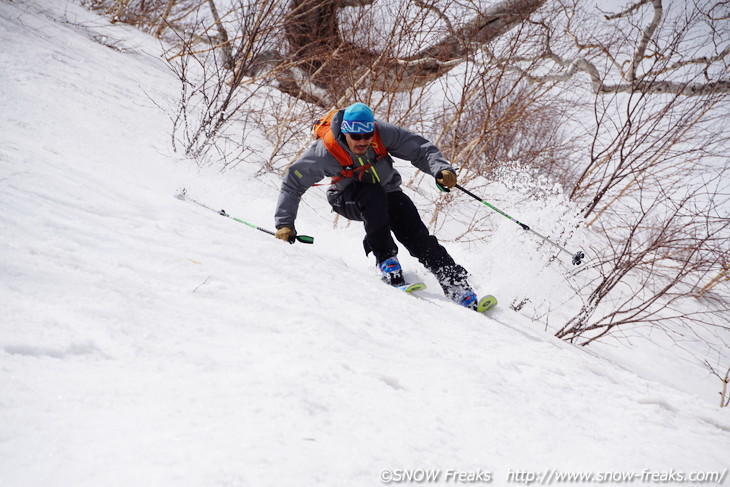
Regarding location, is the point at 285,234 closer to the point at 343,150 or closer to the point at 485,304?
the point at 343,150

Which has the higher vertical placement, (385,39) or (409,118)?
(385,39)

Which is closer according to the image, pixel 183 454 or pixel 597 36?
pixel 183 454

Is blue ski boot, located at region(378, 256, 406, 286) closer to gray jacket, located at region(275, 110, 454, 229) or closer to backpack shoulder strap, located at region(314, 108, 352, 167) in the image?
gray jacket, located at region(275, 110, 454, 229)

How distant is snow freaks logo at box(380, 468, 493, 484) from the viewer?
890 millimetres

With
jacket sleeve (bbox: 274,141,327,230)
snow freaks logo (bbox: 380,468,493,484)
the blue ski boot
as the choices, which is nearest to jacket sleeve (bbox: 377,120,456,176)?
jacket sleeve (bbox: 274,141,327,230)

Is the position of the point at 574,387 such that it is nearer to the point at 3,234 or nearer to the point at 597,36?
the point at 3,234

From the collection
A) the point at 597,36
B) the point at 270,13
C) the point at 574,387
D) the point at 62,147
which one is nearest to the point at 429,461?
the point at 574,387

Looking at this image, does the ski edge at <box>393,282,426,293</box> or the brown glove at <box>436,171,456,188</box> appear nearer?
the ski edge at <box>393,282,426,293</box>

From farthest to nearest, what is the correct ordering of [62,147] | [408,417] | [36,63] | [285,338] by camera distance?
[36,63] → [62,147] → [285,338] → [408,417]

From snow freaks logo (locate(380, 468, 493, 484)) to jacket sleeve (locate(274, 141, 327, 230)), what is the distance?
87.9 inches

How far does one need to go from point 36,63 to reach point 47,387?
5.56m

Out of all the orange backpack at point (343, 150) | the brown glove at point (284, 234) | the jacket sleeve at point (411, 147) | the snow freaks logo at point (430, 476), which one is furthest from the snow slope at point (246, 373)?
the jacket sleeve at point (411, 147)

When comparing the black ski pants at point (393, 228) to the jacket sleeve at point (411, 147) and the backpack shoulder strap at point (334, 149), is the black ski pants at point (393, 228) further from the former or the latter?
the jacket sleeve at point (411, 147)

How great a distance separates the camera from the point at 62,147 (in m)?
3.16
